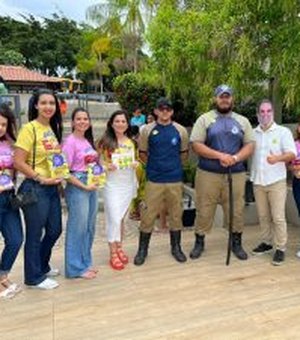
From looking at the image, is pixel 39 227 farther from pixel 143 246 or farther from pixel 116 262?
pixel 143 246

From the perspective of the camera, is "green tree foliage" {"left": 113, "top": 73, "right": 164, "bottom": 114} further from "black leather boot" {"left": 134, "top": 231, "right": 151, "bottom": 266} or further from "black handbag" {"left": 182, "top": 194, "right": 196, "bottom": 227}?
"black leather boot" {"left": 134, "top": 231, "right": 151, "bottom": 266}

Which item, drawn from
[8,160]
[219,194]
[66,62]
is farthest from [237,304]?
[66,62]

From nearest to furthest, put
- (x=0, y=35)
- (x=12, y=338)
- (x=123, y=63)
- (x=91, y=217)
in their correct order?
(x=12, y=338)
(x=91, y=217)
(x=123, y=63)
(x=0, y=35)

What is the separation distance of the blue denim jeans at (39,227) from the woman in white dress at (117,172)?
65 centimetres

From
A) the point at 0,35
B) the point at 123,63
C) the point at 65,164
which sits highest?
the point at 0,35

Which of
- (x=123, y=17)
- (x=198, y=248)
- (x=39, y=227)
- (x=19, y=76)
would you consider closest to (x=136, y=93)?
(x=198, y=248)

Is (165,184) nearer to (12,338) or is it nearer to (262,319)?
(262,319)

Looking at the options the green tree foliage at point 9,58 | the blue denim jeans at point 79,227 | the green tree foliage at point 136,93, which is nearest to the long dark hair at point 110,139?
the blue denim jeans at point 79,227

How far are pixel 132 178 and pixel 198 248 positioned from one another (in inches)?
40.3

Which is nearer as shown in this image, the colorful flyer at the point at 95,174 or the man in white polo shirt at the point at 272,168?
the colorful flyer at the point at 95,174

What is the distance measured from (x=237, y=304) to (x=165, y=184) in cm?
139

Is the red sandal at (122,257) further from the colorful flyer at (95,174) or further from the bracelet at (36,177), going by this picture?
the bracelet at (36,177)

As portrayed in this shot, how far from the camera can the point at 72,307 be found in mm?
4176

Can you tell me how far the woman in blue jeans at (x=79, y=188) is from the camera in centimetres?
449
